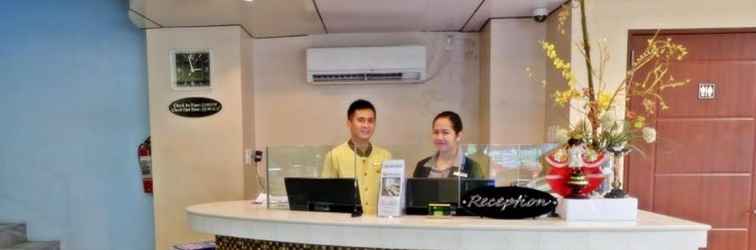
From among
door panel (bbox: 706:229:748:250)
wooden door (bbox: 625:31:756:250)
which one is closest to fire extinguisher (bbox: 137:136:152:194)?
wooden door (bbox: 625:31:756:250)

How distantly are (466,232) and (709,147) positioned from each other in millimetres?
2098

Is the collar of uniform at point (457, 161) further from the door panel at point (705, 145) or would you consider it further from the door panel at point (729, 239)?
the door panel at point (729, 239)

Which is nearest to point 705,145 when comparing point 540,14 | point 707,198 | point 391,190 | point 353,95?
point 707,198

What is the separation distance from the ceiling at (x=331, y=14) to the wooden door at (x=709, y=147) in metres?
1.01

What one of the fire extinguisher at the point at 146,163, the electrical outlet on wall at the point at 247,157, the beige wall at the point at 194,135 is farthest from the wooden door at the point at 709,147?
the fire extinguisher at the point at 146,163

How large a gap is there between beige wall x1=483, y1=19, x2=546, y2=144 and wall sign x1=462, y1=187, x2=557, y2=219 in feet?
4.83

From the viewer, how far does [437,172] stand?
1967 millimetres

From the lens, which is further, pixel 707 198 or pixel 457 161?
pixel 707 198

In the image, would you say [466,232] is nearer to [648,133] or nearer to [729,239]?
[648,133]

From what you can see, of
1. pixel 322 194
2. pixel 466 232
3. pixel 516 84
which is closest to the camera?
pixel 466 232

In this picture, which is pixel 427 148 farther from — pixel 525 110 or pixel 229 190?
pixel 229 190

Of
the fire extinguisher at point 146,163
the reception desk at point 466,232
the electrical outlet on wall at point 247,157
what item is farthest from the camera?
the fire extinguisher at point 146,163

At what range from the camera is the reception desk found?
4.92ft

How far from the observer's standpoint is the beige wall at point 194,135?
10.3 ft
